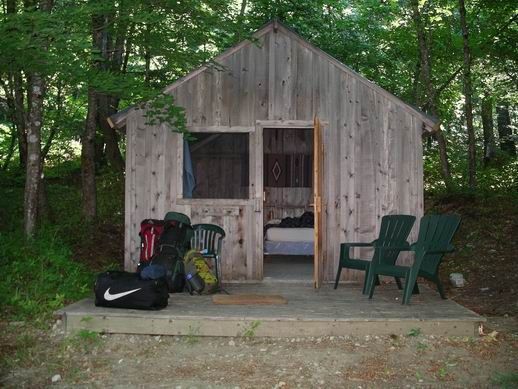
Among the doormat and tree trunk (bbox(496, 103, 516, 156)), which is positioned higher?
tree trunk (bbox(496, 103, 516, 156))

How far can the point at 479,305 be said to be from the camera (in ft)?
19.9

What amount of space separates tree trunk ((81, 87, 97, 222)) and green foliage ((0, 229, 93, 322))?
1865 millimetres

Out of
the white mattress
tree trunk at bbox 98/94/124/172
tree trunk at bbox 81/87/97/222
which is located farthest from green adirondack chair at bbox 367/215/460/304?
tree trunk at bbox 98/94/124/172

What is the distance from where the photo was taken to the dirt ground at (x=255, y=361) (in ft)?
12.5

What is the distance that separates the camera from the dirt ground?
382 cm

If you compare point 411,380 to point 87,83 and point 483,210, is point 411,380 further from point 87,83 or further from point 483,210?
point 483,210

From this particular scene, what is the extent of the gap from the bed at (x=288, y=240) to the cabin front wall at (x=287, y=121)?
6.41ft

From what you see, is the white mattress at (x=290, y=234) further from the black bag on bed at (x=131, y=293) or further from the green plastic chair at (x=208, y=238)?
the black bag on bed at (x=131, y=293)

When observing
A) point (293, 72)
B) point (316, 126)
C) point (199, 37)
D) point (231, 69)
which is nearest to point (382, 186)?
point (316, 126)

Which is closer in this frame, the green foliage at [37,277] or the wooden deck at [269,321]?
the wooden deck at [269,321]

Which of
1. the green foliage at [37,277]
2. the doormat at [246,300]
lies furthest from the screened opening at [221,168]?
the doormat at [246,300]

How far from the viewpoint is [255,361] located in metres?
4.19

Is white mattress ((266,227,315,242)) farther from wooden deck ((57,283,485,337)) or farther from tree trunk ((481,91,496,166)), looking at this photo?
tree trunk ((481,91,496,166))

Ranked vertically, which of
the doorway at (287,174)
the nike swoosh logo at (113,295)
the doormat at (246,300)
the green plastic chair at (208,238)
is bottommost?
the doormat at (246,300)
